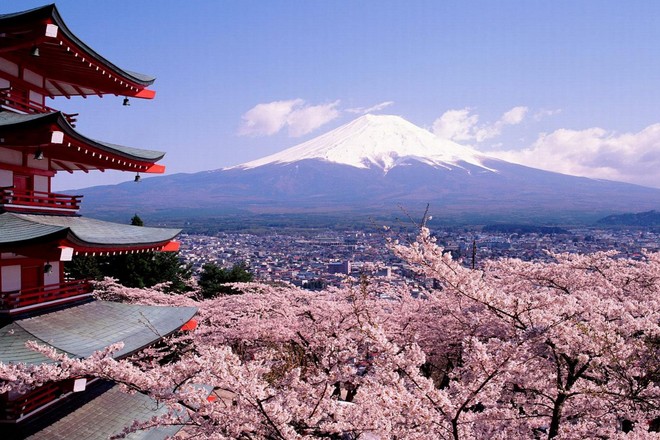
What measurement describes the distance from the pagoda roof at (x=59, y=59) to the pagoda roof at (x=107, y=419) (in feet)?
14.6

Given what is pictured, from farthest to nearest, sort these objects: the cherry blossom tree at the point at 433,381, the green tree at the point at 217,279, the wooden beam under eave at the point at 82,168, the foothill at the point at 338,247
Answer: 1. the foothill at the point at 338,247
2. the green tree at the point at 217,279
3. the wooden beam under eave at the point at 82,168
4. the cherry blossom tree at the point at 433,381

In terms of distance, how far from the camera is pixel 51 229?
5477 millimetres

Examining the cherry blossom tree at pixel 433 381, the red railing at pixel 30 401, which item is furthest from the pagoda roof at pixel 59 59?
the red railing at pixel 30 401

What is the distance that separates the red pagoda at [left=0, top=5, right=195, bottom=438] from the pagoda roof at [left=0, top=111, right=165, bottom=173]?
14 mm

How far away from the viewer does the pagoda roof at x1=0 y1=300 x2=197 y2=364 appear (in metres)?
5.32

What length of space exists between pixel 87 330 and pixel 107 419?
1.14 m

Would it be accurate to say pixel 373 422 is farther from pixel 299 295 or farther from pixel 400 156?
pixel 400 156

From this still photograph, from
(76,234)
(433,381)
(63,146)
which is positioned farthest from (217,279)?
(433,381)

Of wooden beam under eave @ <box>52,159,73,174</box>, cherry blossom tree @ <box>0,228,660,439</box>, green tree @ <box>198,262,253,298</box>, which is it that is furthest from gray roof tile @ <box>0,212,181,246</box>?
green tree @ <box>198,262,253,298</box>

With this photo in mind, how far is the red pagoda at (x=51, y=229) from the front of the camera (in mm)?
5461

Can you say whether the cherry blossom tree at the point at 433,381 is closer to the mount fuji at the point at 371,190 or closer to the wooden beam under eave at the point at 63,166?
the wooden beam under eave at the point at 63,166

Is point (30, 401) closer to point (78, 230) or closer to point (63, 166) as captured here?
point (78, 230)

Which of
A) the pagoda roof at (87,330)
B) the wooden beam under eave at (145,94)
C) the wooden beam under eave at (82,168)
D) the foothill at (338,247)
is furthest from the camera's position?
the foothill at (338,247)

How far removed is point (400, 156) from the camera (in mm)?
158125
